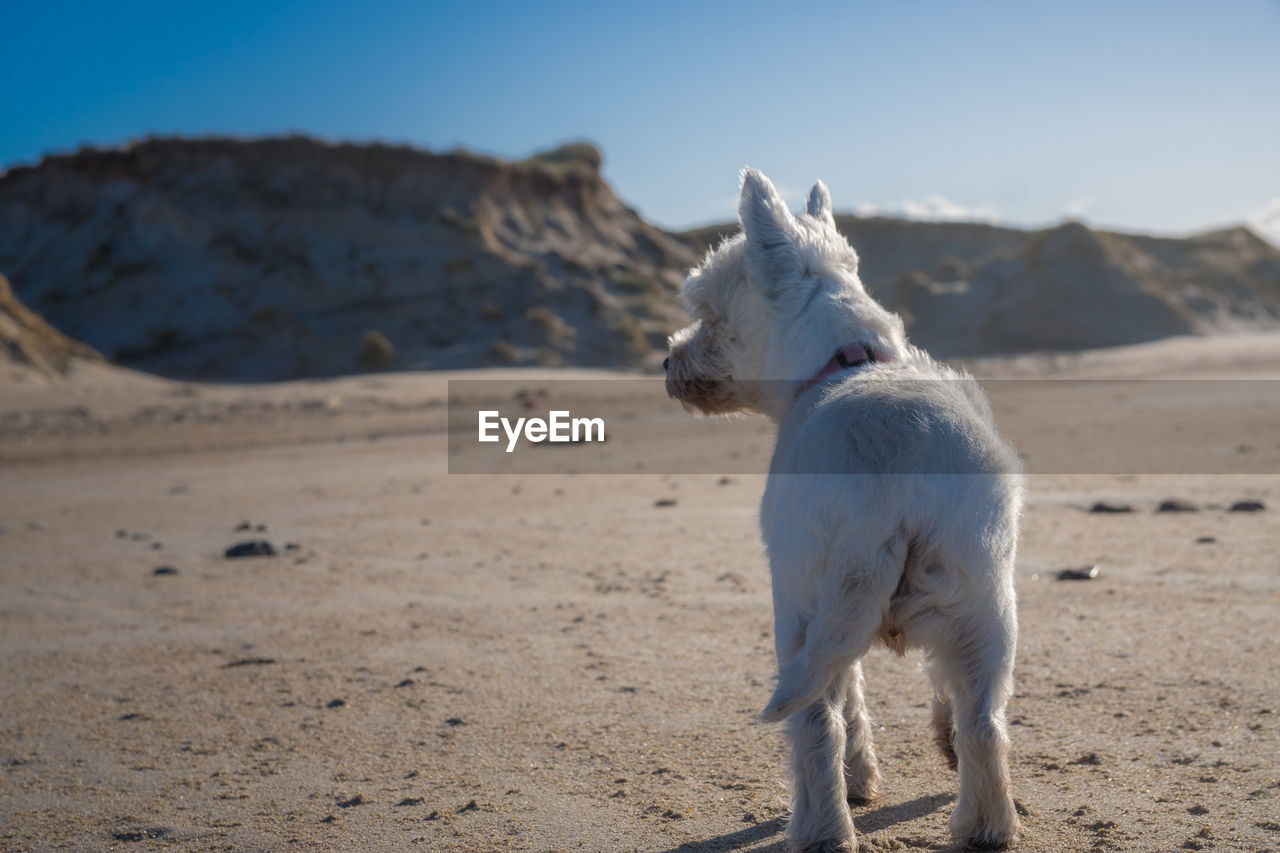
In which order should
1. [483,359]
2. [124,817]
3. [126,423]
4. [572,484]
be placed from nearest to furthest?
[124,817] < [572,484] < [126,423] < [483,359]

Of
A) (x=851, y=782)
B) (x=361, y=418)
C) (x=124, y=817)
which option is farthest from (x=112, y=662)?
(x=361, y=418)

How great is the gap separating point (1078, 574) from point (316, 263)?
38.7 m

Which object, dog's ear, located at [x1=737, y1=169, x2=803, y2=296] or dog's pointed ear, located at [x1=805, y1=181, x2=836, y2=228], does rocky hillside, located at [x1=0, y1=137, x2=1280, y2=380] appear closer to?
dog's pointed ear, located at [x1=805, y1=181, x2=836, y2=228]

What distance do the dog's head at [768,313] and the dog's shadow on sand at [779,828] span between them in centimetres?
155

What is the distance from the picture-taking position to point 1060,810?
3475 millimetres

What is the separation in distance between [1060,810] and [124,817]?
3420mm

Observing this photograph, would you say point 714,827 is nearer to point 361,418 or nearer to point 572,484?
point 572,484

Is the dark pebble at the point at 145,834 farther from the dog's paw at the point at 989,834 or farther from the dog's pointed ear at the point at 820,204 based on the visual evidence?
→ the dog's pointed ear at the point at 820,204

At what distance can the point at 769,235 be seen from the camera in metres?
3.85

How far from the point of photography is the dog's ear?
3.84m

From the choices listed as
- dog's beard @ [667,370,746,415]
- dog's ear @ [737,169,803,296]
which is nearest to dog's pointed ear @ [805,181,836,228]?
dog's ear @ [737,169,803,296]

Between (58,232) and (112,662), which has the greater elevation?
(58,232)
